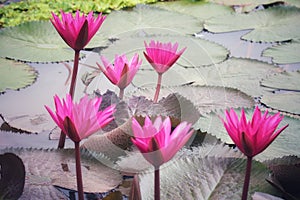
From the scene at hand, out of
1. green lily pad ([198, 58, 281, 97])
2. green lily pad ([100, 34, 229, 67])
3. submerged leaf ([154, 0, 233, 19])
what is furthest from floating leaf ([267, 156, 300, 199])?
submerged leaf ([154, 0, 233, 19])

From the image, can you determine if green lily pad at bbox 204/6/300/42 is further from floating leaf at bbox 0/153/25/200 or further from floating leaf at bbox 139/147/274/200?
floating leaf at bbox 0/153/25/200

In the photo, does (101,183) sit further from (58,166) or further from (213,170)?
(213,170)

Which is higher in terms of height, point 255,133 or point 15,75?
point 255,133

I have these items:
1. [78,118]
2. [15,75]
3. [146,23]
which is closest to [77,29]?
[78,118]

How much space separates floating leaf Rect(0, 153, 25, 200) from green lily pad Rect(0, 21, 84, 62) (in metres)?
0.95

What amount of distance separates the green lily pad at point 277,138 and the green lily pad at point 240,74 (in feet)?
0.88

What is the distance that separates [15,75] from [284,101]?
3.06 feet

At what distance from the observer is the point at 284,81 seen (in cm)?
155

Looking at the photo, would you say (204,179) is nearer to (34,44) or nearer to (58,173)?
(58,173)

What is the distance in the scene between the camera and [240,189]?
0.88 meters

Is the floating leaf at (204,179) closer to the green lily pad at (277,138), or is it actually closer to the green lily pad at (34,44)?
the green lily pad at (277,138)

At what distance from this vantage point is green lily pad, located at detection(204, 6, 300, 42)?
1987mm

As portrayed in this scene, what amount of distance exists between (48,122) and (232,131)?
2.38 ft

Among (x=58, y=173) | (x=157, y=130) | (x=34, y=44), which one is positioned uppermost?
(x=157, y=130)
